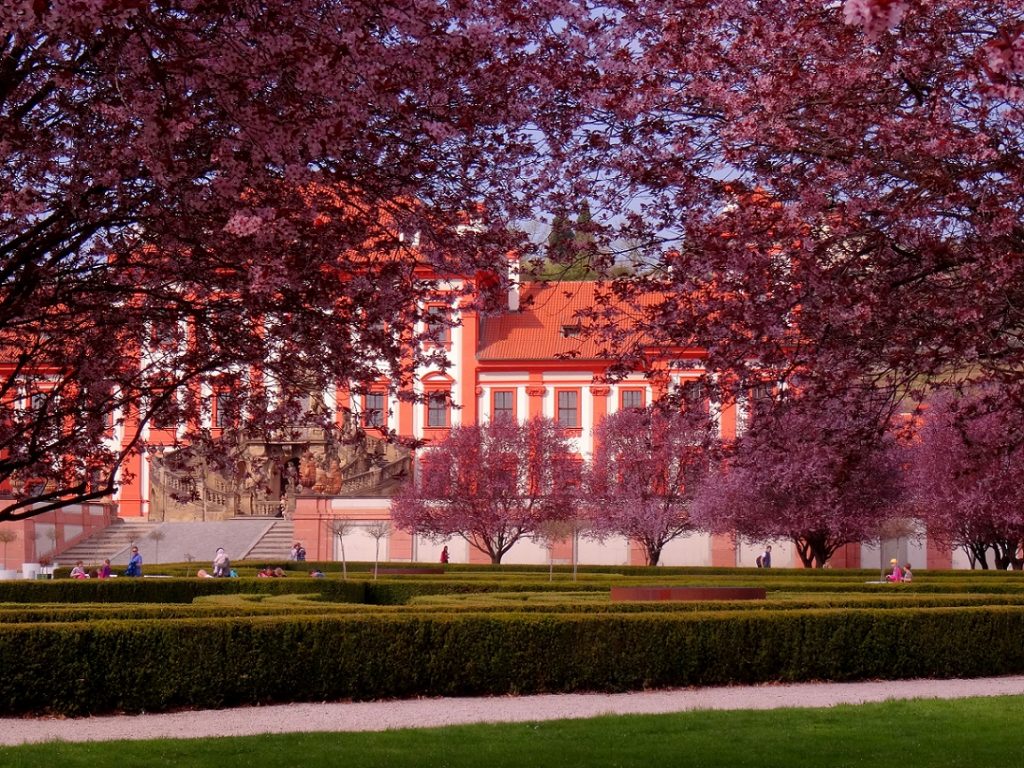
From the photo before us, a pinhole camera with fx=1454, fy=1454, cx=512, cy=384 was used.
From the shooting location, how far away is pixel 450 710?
12508mm

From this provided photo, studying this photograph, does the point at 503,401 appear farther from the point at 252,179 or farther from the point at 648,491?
the point at 252,179

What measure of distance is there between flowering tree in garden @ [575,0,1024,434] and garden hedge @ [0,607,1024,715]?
18.2 ft

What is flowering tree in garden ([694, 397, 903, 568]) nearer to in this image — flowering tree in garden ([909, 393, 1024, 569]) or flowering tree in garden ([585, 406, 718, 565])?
flowering tree in garden ([909, 393, 1024, 569])

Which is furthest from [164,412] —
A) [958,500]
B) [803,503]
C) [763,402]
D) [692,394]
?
[958,500]

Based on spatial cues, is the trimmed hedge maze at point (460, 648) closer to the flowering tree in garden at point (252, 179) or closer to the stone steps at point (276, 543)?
the flowering tree in garden at point (252, 179)

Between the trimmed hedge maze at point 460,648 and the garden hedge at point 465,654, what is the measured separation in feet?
0.04

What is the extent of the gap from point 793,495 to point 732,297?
31.7m

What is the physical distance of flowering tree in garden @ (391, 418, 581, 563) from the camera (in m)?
46.0

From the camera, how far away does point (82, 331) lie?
815 cm

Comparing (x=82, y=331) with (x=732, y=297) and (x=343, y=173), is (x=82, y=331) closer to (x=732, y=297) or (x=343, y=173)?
(x=343, y=173)

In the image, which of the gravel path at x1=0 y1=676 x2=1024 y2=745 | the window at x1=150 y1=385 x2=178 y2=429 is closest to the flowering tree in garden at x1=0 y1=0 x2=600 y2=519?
the window at x1=150 y1=385 x2=178 y2=429

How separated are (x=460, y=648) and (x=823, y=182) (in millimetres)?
7334

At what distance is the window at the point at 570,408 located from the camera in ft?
190

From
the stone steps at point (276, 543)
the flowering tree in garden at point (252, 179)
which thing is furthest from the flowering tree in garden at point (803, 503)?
the flowering tree in garden at point (252, 179)
